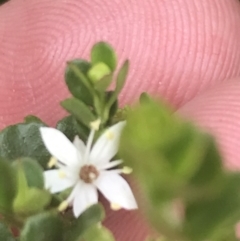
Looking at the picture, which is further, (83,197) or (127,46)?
(127,46)

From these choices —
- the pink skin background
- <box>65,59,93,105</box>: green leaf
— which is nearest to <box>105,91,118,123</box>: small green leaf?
<box>65,59,93,105</box>: green leaf

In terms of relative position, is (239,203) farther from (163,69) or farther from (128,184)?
(163,69)

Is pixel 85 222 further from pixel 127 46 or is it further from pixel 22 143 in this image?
pixel 127 46

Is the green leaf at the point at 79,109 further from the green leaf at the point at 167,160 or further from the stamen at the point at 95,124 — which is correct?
the green leaf at the point at 167,160

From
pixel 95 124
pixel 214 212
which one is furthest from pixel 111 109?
pixel 214 212

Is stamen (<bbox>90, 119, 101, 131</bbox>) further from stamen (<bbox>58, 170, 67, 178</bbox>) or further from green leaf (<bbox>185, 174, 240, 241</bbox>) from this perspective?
green leaf (<bbox>185, 174, 240, 241</bbox>)

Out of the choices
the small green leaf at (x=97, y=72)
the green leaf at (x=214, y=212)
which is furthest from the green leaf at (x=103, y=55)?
the green leaf at (x=214, y=212)

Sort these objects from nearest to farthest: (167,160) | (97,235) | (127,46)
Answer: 1. (167,160)
2. (97,235)
3. (127,46)
